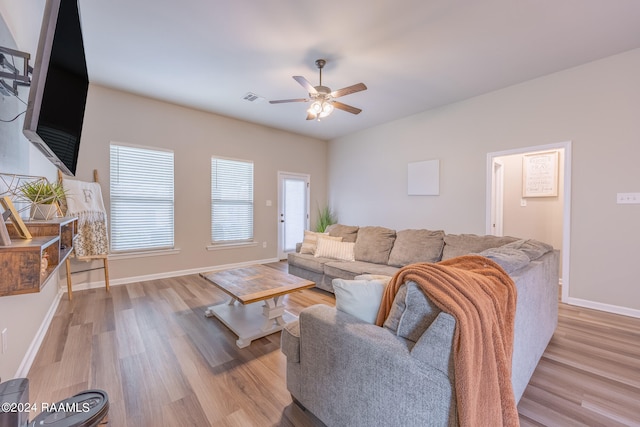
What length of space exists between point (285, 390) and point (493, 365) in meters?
1.30

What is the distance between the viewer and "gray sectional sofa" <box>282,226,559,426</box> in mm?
992

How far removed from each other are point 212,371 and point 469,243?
279 centimetres

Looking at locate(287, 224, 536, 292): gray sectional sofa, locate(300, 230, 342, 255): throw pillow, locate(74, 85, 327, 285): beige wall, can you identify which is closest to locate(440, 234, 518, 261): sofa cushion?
locate(287, 224, 536, 292): gray sectional sofa

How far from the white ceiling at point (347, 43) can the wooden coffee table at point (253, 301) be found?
245cm

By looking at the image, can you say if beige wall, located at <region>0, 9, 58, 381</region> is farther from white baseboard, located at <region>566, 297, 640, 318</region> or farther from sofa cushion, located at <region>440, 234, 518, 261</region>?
white baseboard, located at <region>566, 297, 640, 318</region>

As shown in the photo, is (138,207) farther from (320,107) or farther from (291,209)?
(320,107)

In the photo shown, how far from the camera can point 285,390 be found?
5.72 ft

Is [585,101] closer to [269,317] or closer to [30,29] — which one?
[269,317]

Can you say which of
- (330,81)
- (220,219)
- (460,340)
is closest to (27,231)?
(460,340)

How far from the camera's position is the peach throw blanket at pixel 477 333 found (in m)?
0.92

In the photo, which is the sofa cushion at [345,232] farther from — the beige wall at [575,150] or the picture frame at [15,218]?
the picture frame at [15,218]

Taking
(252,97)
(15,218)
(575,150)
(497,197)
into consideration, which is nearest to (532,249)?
(575,150)

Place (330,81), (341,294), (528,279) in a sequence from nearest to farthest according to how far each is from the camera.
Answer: (341,294) < (528,279) < (330,81)

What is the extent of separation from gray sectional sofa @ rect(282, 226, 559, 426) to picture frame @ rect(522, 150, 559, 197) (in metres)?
3.00
